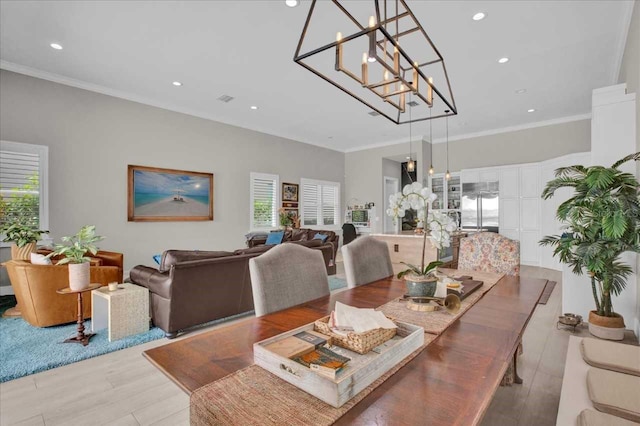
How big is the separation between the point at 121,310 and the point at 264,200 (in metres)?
4.53

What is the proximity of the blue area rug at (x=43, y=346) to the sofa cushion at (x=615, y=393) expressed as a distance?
3247mm

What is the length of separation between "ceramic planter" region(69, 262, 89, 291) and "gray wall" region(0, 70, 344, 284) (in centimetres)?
244

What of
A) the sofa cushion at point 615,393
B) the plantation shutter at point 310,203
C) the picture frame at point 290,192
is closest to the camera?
the sofa cushion at point 615,393

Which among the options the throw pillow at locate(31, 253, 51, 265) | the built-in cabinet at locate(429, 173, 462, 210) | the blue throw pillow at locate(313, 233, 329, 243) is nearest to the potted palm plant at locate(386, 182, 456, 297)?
the throw pillow at locate(31, 253, 51, 265)

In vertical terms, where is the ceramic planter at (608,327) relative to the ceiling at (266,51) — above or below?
below

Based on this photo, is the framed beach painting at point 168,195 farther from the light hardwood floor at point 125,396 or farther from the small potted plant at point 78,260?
the light hardwood floor at point 125,396

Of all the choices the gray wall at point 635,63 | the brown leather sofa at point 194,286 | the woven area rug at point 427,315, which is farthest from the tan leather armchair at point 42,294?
the gray wall at point 635,63

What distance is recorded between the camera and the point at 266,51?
12.9ft

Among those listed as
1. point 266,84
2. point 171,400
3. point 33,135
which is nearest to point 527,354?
point 171,400

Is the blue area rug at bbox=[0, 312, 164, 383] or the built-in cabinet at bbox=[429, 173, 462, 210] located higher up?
the built-in cabinet at bbox=[429, 173, 462, 210]

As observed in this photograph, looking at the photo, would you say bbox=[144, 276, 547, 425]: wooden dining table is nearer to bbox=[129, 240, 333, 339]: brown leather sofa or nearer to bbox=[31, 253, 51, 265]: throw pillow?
bbox=[129, 240, 333, 339]: brown leather sofa

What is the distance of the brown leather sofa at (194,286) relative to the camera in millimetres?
2961

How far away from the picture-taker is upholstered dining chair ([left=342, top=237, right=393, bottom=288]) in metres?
2.05

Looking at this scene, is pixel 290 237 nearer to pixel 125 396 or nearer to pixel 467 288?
pixel 125 396
